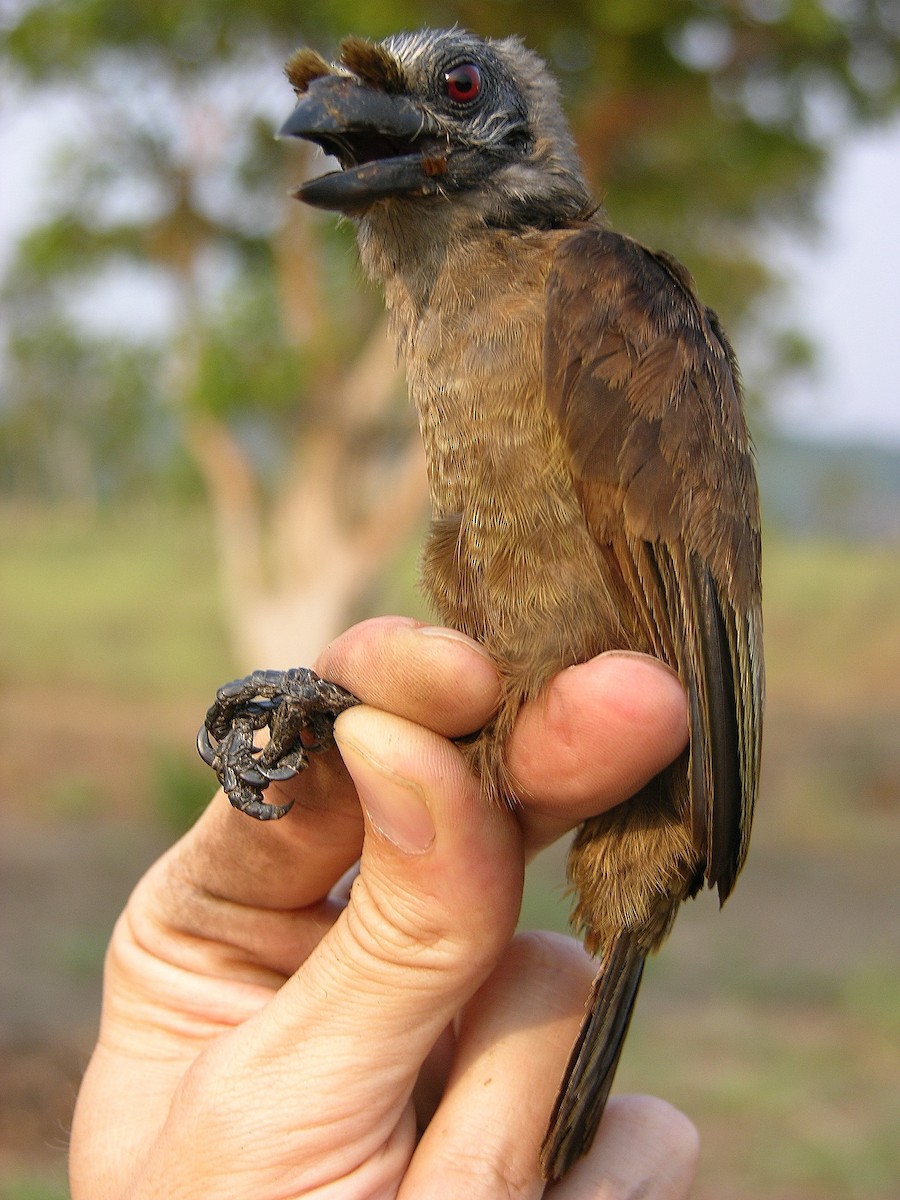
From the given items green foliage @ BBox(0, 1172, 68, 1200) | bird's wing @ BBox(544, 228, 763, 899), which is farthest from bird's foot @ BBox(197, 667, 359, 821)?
green foliage @ BBox(0, 1172, 68, 1200)

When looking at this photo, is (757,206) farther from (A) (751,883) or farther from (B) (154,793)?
(B) (154,793)

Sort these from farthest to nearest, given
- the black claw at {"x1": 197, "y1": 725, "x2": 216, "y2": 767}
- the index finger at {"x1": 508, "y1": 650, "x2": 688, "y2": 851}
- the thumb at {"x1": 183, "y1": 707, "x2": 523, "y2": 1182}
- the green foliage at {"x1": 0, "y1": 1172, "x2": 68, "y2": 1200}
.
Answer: the green foliage at {"x1": 0, "y1": 1172, "x2": 68, "y2": 1200} → the black claw at {"x1": 197, "y1": 725, "x2": 216, "y2": 767} → the index finger at {"x1": 508, "y1": 650, "x2": 688, "y2": 851} → the thumb at {"x1": 183, "y1": 707, "x2": 523, "y2": 1182}


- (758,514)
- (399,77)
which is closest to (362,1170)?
(758,514)

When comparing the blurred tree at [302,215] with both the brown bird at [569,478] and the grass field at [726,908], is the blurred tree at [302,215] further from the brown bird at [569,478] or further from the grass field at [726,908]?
the brown bird at [569,478]

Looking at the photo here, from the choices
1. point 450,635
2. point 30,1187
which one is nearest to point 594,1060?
point 450,635

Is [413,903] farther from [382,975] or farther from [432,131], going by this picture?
[432,131]

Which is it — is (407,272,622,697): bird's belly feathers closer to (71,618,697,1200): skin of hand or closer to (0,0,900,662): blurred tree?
(71,618,697,1200): skin of hand
